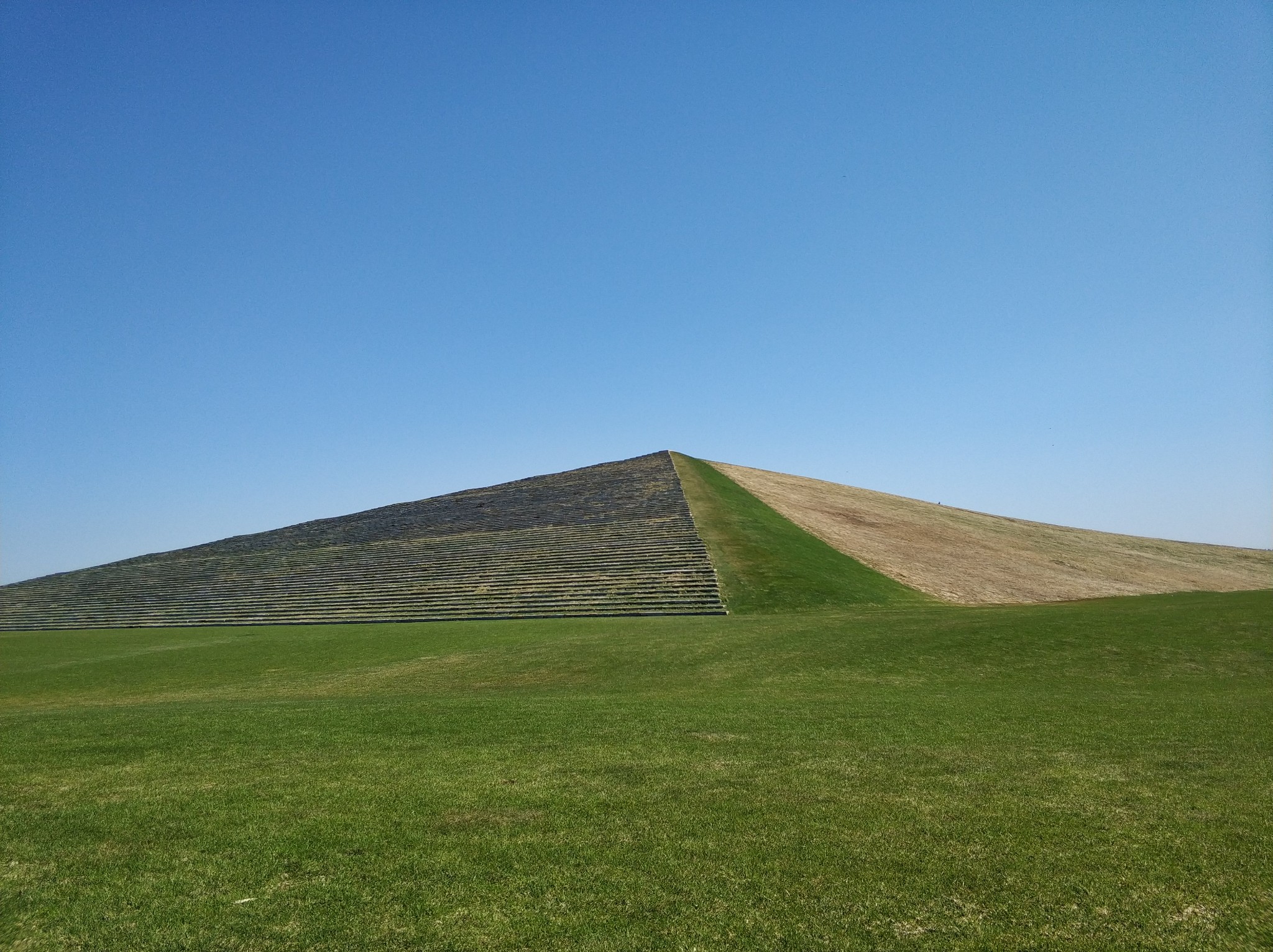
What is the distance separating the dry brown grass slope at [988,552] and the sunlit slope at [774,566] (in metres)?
2.10

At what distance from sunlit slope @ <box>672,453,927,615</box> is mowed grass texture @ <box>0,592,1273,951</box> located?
Result: 19.7m

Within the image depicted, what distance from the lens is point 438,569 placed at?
48.2 m

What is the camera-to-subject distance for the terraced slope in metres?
40.0

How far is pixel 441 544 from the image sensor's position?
178 ft

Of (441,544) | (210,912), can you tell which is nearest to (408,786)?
(210,912)

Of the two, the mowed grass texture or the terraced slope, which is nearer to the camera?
the mowed grass texture

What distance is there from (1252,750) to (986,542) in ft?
184

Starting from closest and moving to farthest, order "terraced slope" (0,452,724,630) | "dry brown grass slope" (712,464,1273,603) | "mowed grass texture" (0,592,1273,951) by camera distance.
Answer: "mowed grass texture" (0,592,1273,951) → "terraced slope" (0,452,724,630) → "dry brown grass slope" (712,464,1273,603)

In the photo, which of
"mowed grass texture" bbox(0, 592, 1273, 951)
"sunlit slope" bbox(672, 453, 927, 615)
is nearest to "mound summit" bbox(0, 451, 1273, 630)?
"sunlit slope" bbox(672, 453, 927, 615)

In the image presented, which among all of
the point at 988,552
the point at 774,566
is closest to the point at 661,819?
the point at 774,566

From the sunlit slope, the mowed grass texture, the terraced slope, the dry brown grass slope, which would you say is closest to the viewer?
the mowed grass texture

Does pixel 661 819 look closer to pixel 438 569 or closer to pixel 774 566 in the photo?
pixel 774 566

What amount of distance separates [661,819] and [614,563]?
36232mm

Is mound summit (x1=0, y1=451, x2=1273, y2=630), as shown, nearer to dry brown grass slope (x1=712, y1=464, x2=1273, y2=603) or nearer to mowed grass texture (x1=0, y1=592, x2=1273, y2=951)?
dry brown grass slope (x1=712, y1=464, x2=1273, y2=603)
